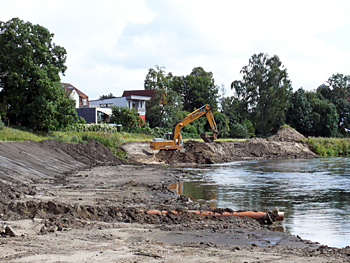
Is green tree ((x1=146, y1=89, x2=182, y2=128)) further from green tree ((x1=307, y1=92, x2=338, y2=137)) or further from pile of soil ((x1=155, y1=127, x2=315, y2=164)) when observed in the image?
green tree ((x1=307, y1=92, x2=338, y2=137))

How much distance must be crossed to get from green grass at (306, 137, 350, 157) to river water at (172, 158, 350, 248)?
2808 cm

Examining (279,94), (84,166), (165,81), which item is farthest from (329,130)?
(84,166)

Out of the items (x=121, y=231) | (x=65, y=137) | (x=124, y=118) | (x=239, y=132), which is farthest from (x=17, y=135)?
(x=239, y=132)

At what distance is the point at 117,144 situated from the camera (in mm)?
35781

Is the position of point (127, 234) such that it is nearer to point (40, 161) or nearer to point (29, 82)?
point (40, 161)

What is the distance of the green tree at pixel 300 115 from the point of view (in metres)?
70.9

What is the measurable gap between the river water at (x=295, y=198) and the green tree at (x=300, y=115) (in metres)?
49.4

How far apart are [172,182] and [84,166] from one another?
29.9 ft

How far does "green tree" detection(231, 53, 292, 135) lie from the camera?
69.9 metres

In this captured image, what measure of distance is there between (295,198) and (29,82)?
28.0 metres

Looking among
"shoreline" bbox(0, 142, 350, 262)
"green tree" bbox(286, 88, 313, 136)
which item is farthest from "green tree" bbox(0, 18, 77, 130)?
"green tree" bbox(286, 88, 313, 136)

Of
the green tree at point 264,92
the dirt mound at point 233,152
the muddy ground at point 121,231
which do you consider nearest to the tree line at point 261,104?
the green tree at point 264,92

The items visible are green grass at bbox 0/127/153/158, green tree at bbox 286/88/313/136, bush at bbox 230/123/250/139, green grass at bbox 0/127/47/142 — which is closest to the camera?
green grass at bbox 0/127/47/142

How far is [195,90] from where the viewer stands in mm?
75250
